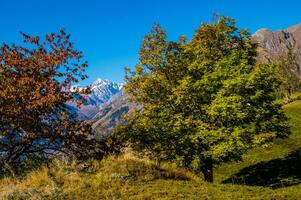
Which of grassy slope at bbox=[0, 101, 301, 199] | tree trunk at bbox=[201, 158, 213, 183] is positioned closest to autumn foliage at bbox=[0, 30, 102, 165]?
grassy slope at bbox=[0, 101, 301, 199]

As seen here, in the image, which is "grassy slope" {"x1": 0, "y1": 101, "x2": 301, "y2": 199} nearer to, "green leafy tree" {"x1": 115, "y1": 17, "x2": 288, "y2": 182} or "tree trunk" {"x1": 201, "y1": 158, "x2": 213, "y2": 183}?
"green leafy tree" {"x1": 115, "y1": 17, "x2": 288, "y2": 182}

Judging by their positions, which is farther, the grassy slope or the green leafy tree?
the green leafy tree

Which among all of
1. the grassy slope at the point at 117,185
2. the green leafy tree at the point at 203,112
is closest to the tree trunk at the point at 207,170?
the green leafy tree at the point at 203,112

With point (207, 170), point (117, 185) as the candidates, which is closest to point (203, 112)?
point (207, 170)

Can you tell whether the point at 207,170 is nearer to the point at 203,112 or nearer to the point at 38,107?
the point at 203,112

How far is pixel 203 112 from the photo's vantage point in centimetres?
2914

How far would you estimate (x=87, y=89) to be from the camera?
66.3 ft

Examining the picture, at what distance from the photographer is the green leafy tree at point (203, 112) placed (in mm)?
26703

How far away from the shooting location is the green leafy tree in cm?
2670

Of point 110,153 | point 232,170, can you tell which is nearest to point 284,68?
point 232,170

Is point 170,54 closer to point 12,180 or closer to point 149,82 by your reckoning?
point 149,82

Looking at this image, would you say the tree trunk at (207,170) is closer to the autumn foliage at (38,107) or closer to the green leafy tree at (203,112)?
the green leafy tree at (203,112)

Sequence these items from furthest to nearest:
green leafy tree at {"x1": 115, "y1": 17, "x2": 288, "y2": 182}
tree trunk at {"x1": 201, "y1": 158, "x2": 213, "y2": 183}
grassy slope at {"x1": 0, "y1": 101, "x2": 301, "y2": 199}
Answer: tree trunk at {"x1": 201, "y1": 158, "x2": 213, "y2": 183} → green leafy tree at {"x1": 115, "y1": 17, "x2": 288, "y2": 182} → grassy slope at {"x1": 0, "y1": 101, "x2": 301, "y2": 199}

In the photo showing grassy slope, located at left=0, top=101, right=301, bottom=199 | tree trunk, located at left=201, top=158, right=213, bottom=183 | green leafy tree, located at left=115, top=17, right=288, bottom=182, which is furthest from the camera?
tree trunk, located at left=201, top=158, right=213, bottom=183
